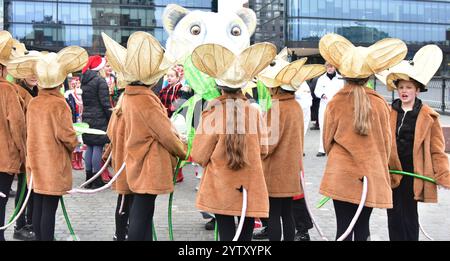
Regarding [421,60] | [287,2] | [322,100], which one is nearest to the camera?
[421,60]

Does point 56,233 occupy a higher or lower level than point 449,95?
lower

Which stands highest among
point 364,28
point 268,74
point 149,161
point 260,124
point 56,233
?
point 364,28

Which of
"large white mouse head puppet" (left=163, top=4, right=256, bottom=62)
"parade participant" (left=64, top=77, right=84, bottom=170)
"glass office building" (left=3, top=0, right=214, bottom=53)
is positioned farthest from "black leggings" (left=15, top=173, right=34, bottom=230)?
"glass office building" (left=3, top=0, right=214, bottom=53)

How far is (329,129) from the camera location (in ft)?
13.1

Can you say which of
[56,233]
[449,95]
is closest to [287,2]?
[449,95]

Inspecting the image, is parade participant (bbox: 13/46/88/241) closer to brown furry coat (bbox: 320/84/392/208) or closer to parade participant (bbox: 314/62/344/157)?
brown furry coat (bbox: 320/84/392/208)

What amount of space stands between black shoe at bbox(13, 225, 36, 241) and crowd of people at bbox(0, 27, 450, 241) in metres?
0.50

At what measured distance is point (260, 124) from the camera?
12.3 ft

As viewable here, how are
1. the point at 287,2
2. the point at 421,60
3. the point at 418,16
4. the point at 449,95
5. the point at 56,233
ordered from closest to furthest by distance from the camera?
the point at 421,60 → the point at 56,233 → the point at 449,95 → the point at 287,2 → the point at 418,16

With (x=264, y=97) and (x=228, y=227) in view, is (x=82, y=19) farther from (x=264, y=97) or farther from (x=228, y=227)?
(x=228, y=227)

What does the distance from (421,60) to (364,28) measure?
64.7 meters

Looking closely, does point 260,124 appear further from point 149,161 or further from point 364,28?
point 364,28

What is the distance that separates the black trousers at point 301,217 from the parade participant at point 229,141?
5.40 ft

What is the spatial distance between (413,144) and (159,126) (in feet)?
6.86
